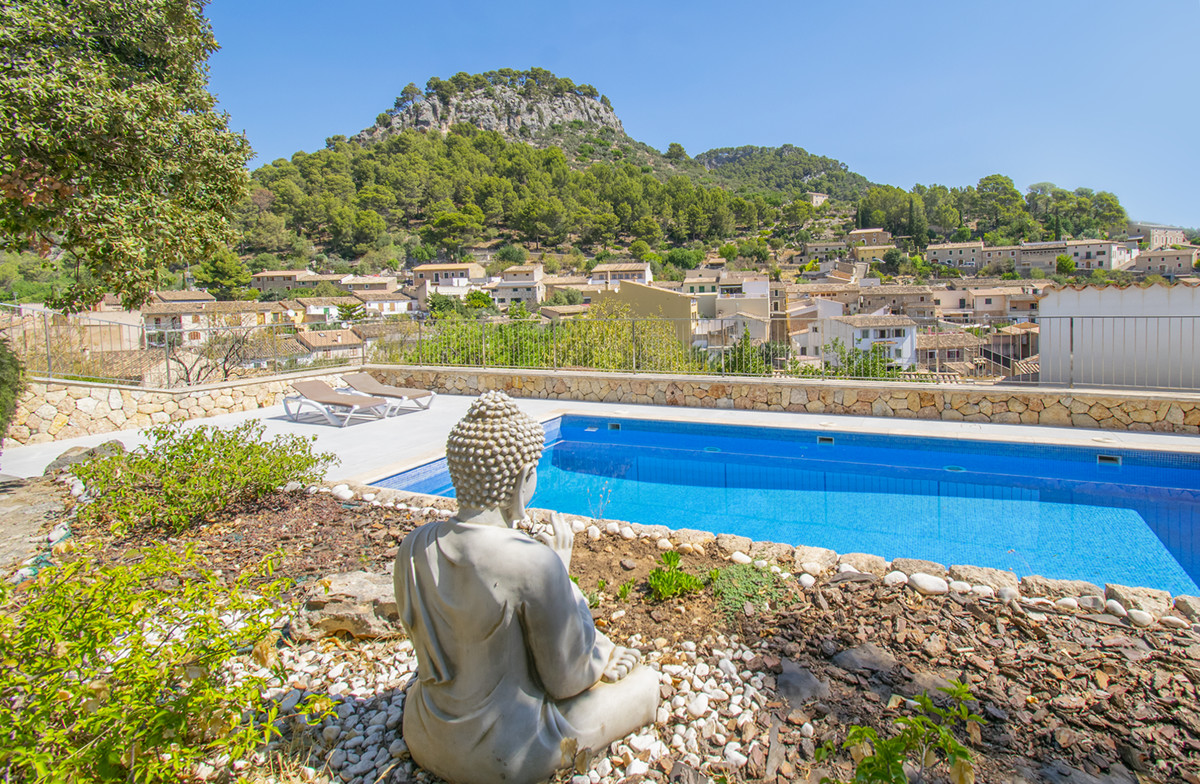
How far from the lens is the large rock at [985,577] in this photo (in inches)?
131

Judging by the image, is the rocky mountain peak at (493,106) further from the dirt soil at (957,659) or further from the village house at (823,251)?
the dirt soil at (957,659)

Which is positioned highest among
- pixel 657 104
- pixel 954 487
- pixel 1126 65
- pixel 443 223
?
pixel 657 104

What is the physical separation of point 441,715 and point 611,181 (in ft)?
349

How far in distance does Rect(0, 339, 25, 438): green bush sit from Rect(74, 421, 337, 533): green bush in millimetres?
2645

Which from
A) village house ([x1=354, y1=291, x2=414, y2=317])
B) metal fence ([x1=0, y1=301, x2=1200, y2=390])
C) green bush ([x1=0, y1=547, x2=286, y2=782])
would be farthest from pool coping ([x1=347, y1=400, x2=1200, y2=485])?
village house ([x1=354, y1=291, x2=414, y2=317])

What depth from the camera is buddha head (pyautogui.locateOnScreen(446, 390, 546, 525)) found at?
1.71m

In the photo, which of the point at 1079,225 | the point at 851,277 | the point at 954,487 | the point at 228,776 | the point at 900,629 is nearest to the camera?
the point at 228,776

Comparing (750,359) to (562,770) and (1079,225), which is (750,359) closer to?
(562,770)

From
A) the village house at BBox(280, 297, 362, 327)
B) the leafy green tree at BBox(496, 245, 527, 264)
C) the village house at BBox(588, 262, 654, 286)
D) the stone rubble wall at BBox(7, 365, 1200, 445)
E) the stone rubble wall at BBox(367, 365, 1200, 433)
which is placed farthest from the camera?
the leafy green tree at BBox(496, 245, 527, 264)

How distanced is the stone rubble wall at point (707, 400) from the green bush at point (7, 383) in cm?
185

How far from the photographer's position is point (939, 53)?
50.8 ft

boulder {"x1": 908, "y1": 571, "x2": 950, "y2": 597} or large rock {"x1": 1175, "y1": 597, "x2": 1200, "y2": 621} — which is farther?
boulder {"x1": 908, "y1": 571, "x2": 950, "y2": 597}

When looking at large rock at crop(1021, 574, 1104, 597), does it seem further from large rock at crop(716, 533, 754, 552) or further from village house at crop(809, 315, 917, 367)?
village house at crop(809, 315, 917, 367)

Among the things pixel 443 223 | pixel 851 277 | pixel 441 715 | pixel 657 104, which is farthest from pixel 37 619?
pixel 443 223
